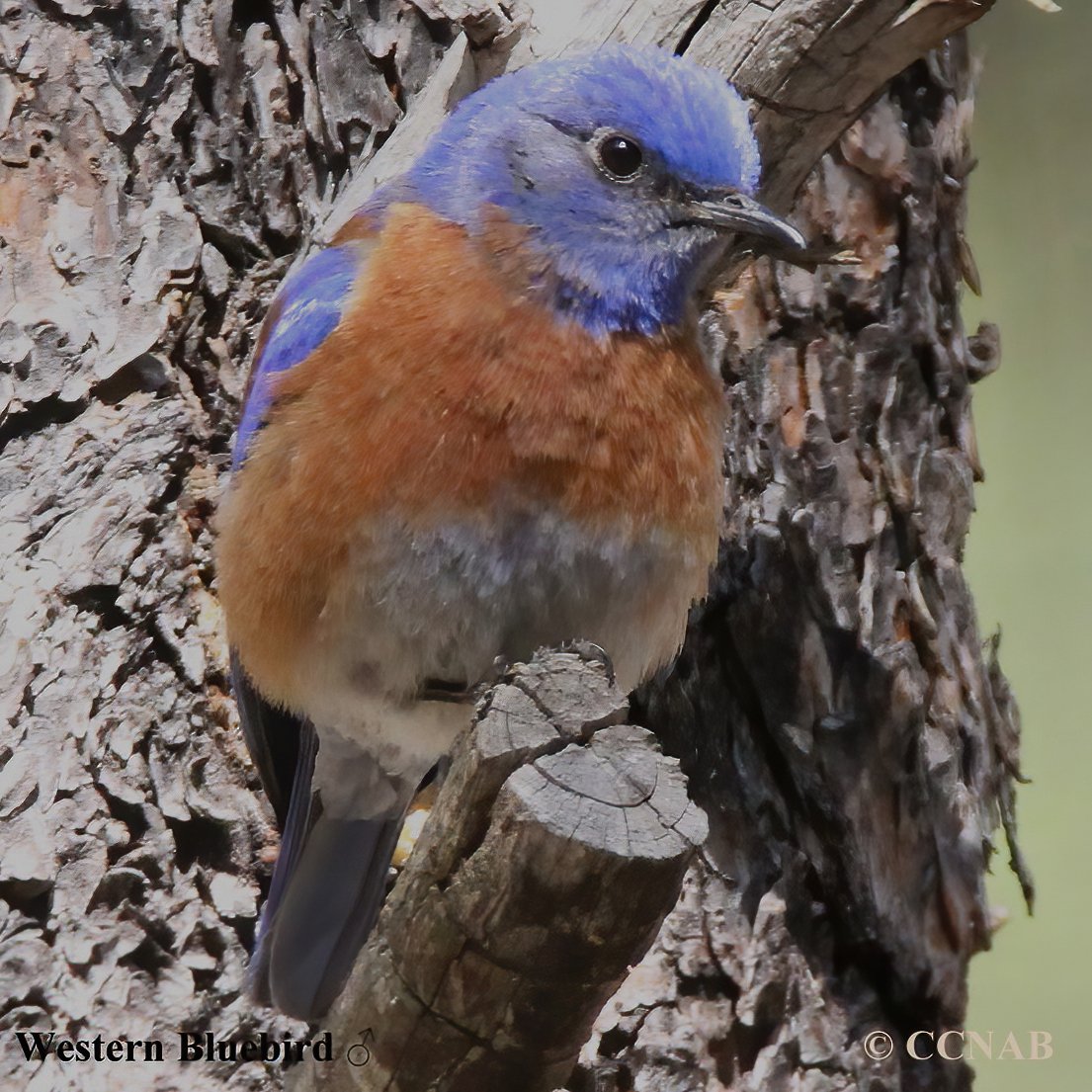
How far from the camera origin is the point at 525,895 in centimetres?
183

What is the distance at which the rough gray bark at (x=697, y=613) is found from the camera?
2.93m

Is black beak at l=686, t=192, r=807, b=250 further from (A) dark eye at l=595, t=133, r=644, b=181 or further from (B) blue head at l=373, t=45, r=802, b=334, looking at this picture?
(A) dark eye at l=595, t=133, r=644, b=181

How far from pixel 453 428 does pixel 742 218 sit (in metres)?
0.68

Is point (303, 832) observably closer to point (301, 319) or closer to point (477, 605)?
point (477, 605)

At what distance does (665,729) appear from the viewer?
11.0 feet

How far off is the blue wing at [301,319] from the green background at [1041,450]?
10.1 ft

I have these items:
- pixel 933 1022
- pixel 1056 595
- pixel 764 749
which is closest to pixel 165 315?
pixel 764 749

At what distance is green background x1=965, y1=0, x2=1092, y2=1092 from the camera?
5.00m

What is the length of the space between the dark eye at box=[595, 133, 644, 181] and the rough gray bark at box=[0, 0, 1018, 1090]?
543 millimetres

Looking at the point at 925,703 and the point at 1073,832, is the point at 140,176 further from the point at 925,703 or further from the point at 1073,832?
the point at 1073,832

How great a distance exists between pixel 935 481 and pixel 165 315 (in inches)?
73.6

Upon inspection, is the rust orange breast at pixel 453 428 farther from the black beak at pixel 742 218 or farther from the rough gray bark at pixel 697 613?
the rough gray bark at pixel 697 613

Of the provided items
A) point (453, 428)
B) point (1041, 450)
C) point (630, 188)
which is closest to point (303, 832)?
point (453, 428)

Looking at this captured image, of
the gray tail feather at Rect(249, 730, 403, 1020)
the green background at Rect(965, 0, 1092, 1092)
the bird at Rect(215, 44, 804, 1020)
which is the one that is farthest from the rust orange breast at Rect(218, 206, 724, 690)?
the green background at Rect(965, 0, 1092, 1092)
